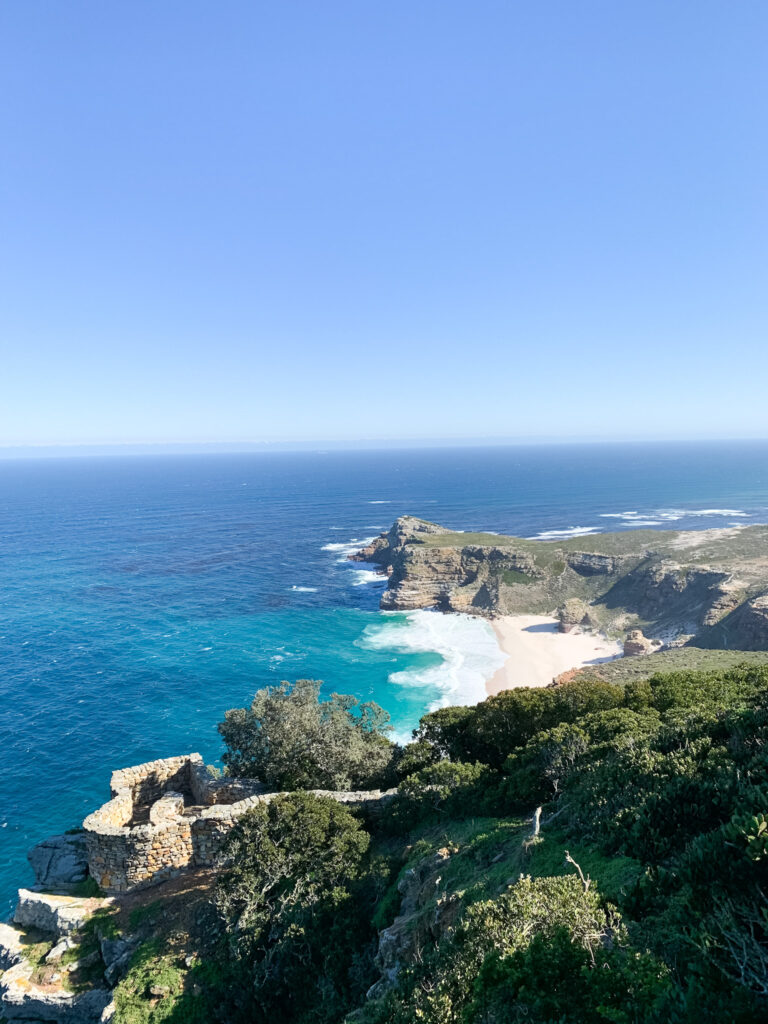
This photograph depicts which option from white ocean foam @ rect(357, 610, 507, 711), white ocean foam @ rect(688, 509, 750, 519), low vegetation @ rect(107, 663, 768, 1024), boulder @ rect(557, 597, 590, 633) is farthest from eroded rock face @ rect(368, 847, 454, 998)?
white ocean foam @ rect(688, 509, 750, 519)

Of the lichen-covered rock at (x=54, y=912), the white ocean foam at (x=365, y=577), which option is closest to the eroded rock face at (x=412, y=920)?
the lichen-covered rock at (x=54, y=912)

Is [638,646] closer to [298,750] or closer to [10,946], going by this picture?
[298,750]

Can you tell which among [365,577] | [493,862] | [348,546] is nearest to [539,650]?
[365,577]

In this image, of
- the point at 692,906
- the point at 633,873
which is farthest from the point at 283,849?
the point at 692,906

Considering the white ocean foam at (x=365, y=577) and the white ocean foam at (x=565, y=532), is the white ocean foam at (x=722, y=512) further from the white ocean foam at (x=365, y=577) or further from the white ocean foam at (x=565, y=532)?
the white ocean foam at (x=365, y=577)

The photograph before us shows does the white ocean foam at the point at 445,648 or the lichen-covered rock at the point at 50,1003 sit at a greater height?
the lichen-covered rock at the point at 50,1003

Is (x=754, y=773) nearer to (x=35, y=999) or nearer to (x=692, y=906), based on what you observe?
(x=692, y=906)
